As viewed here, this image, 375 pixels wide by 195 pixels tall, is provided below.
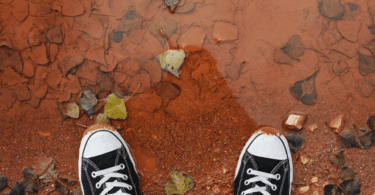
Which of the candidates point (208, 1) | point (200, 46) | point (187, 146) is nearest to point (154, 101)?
point (187, 146)

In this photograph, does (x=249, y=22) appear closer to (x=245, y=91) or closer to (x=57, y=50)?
(x=245, y=91)

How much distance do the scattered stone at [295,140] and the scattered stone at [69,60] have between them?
174 cm

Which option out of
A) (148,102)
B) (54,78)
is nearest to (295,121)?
(148,102)

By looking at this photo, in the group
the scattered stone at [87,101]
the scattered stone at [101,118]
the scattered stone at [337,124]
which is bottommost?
the scattered stone at [337,124]

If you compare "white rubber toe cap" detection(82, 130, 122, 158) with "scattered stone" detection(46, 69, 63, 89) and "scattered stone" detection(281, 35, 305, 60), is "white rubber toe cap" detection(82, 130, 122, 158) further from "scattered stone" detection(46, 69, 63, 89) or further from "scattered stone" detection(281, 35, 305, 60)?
"scattered stone" detection(281, 35, 305, 60)

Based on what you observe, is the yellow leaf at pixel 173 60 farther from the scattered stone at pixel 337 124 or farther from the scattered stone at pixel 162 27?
the scattered stone at pixel 337 124

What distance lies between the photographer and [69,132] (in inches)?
56.9

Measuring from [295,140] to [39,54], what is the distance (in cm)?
210

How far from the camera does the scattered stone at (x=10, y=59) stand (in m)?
1.43

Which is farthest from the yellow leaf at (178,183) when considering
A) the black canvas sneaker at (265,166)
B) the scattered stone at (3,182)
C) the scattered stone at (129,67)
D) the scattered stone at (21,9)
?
the scattered stone at (21,9)

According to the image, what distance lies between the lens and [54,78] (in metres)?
1.43

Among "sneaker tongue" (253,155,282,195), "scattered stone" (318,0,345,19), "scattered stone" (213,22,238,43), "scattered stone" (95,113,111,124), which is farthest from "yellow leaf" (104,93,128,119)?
"scattered stone" (318,0,345,19)

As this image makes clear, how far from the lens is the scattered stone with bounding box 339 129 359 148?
1388mm

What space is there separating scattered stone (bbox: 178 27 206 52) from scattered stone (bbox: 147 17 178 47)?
0.10m
